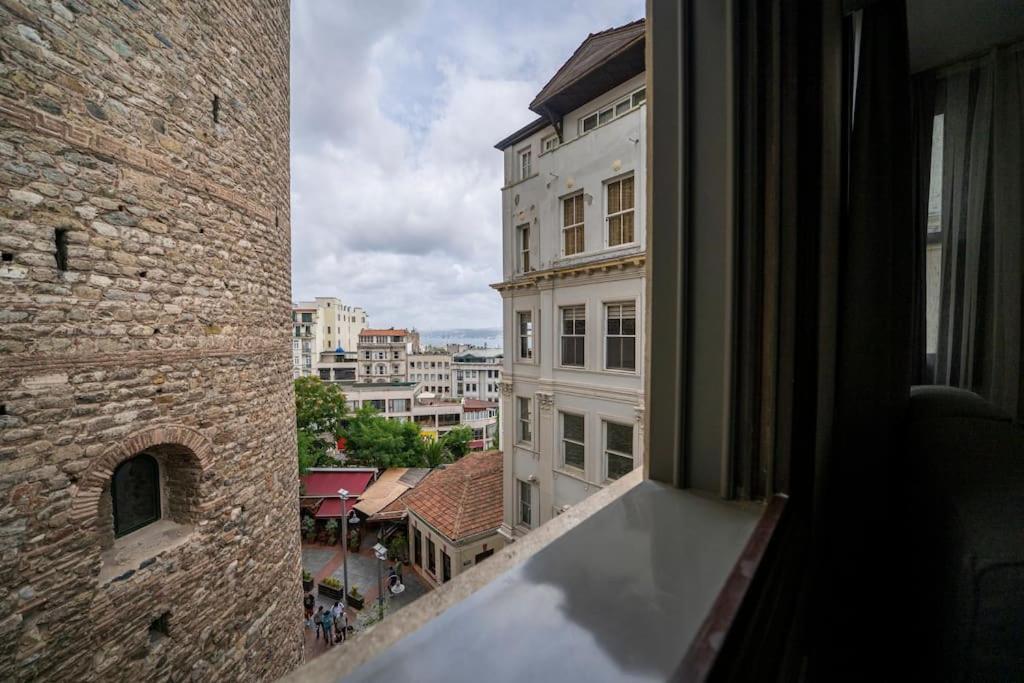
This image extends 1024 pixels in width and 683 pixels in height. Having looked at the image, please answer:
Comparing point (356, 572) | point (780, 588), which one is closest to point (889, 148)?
point (780, 588)

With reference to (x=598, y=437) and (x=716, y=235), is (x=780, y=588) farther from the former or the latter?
(x=598, y=437)

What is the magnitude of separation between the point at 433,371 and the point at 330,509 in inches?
1198

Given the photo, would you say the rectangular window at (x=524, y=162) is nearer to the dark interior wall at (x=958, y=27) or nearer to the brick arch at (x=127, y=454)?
the dark interior wall at (x=958, y=27)

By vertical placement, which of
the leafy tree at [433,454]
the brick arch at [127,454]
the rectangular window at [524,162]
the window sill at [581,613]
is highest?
the rectangular window at [524,162]

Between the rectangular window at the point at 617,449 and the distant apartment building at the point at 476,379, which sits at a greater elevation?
the rectangular window at the point at 617,449

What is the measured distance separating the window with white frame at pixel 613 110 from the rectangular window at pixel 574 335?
258 centimetres

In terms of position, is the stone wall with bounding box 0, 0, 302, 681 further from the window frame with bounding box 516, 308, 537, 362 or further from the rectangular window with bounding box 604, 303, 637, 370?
the rectangular window with bounding box 604, 303, 637, 370

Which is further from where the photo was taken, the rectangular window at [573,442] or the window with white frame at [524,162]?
the window with white frame at [524,162]

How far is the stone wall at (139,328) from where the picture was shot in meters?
2.17

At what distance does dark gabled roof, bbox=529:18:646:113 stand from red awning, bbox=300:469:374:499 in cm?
1211

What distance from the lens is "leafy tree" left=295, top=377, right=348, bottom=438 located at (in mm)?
16438

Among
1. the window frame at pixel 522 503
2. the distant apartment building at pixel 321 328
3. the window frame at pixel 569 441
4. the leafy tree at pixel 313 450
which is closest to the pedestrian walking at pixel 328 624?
the window frame at pixel 522 503

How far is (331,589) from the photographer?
9203 millimetres

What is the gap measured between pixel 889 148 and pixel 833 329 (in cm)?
68
